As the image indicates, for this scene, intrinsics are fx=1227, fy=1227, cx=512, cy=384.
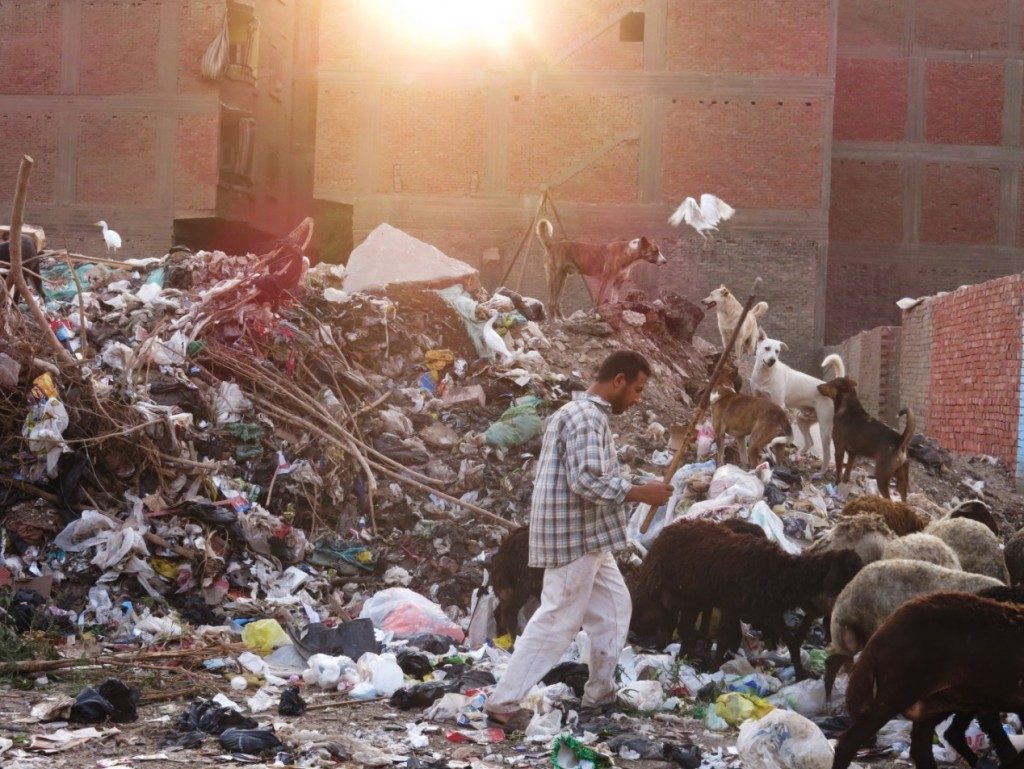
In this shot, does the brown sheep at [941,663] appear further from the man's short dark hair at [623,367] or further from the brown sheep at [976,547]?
the brown sheep at [976,547]

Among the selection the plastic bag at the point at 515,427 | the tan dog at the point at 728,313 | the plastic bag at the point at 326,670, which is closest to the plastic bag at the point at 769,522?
the plastic bag at the point at 515,427

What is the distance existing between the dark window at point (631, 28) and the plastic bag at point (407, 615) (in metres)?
19.4

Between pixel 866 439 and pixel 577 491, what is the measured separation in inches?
231

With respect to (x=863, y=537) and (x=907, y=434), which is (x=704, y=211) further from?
(x=863, y=537)

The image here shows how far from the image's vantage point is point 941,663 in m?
4.24

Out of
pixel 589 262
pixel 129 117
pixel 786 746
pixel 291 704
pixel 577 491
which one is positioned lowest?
pixel 291 704

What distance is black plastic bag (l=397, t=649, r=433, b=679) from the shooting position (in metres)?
6.51

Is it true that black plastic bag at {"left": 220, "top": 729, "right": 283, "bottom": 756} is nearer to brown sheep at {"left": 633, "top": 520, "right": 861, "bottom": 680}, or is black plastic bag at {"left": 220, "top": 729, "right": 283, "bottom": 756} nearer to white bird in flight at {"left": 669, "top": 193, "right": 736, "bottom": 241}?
brown sheep at {"left": 633, "top": 520, "right": 861, "bottom": 680}

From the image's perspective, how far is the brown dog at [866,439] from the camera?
33.7 ft

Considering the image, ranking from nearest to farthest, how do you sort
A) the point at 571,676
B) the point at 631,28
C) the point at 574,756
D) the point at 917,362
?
the point at 574,756, the point at 571,676, the point at 917,362, the point at 631,28

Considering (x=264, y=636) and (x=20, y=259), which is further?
(x=20, y=259)

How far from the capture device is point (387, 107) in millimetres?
25453

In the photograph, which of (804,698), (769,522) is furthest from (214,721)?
(769,522)

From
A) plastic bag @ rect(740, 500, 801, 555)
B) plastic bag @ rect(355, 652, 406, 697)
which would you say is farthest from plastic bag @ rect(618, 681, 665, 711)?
plastic bag @ rect(740, 500, 801, 555)
